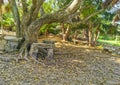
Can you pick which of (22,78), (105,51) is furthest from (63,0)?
(22,78)

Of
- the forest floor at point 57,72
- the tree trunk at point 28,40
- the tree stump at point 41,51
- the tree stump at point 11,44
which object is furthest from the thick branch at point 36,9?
the forest floor at point 57,72

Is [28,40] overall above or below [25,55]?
above

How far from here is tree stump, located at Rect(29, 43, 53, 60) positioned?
7805 mm

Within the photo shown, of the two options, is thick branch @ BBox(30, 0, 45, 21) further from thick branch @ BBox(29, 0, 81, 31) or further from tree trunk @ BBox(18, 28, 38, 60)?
tree trunk @ BBox(18, 28, 38, 60)

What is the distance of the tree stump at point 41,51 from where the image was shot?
7.80m

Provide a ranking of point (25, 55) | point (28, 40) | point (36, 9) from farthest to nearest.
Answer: point (28, 40) < point (36, 9) < point (25, 55)

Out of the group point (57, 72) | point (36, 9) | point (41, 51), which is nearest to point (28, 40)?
point (41, 51)

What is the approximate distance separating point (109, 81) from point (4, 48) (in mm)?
4014

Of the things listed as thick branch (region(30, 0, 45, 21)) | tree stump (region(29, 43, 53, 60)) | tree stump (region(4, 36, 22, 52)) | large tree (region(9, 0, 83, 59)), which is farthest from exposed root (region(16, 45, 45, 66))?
thick branch (region(30, 0, 45, 21))

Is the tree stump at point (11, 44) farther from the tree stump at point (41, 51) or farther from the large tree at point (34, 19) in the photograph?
the tree stump at point (41, 51)

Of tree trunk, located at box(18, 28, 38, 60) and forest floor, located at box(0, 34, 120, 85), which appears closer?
forest floor, located at box(0, 34, 120, 85)

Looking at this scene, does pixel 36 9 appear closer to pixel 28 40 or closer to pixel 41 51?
pixel 28 40

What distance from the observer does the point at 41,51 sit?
8164mm

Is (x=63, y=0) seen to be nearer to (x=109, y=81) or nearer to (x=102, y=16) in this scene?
(x=102, y=16)
